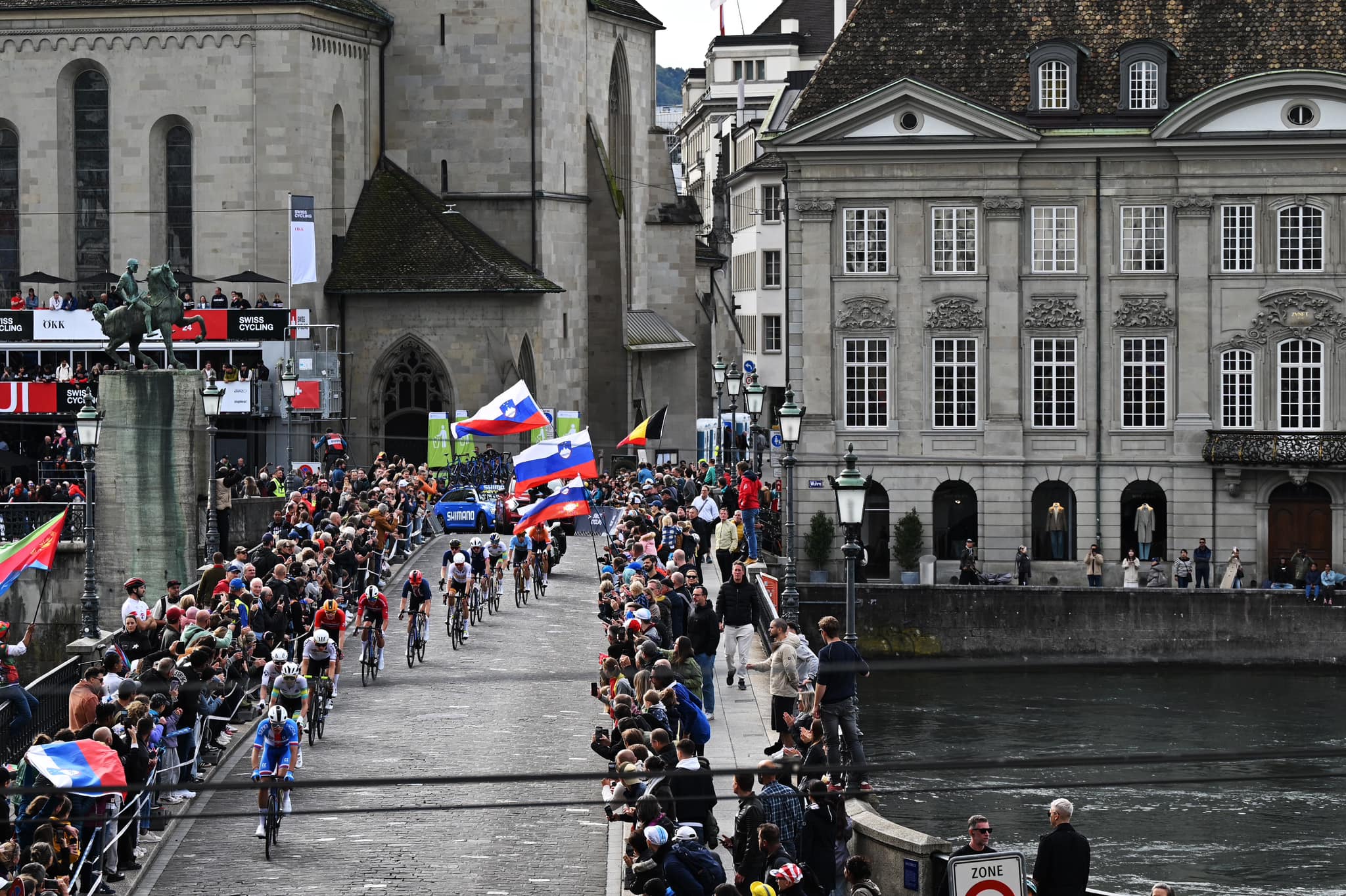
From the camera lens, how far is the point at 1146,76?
5322 centimetres

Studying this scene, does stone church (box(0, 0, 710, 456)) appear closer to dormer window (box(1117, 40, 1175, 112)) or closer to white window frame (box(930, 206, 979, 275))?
white window frame (box(930, 206, 979, 275))

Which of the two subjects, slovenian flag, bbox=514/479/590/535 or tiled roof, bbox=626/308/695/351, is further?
tiled roof, bbox=626/308/695/351

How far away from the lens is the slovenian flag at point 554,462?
3578 centimetres

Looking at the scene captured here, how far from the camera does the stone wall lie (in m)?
48.6

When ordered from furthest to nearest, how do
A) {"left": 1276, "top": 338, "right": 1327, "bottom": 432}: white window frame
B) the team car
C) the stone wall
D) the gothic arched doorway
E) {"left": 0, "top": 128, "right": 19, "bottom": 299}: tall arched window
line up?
{"left": 0, "top": 128, "right": 19, "bottom": 299}: tall arched window, the gothic arched doorway, {"left": 1276, "top": 338, "right": 1327, "bottom": 432}: white window frame, the team car, the stone wall

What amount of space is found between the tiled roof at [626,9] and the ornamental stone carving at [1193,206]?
21.0m

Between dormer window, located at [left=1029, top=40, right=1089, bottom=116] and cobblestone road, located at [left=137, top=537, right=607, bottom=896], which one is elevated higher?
dormer window, located at [left=1029, top=40, right=1089, bottom=116]

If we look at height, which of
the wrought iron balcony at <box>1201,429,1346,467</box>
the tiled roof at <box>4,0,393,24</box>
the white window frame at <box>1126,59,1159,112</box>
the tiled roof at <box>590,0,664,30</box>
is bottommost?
the wrought iron balcony at <box>1201,429,1346,467</box>

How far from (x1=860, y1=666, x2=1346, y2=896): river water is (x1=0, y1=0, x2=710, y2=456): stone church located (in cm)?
1784

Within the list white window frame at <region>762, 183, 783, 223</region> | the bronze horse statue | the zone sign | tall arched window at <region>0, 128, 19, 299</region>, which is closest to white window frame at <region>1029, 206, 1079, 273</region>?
the bronze horse statue

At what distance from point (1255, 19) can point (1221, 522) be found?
11484mm

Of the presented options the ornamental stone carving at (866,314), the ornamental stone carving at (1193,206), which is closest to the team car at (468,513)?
the ornamental stone carving at (866,314)

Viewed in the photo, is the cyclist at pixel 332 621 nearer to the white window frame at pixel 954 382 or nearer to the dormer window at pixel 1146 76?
the white window frame at pixel 954 382

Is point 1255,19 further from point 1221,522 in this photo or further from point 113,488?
point 113,488
